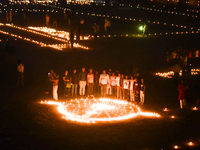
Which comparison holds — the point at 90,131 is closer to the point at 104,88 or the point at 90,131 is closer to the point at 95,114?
the point at 95,114

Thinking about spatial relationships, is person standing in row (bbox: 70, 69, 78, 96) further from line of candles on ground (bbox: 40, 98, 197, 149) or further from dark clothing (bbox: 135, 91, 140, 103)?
dark clothing (bbox: 135, 91, 140, 103)

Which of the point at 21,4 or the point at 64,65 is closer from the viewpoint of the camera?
the point at 64,65

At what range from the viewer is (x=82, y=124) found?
17812mm

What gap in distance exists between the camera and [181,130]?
17422 millimetres

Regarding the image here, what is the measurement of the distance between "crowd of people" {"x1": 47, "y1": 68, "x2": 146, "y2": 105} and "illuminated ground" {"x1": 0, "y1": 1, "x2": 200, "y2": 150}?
2.39 feet

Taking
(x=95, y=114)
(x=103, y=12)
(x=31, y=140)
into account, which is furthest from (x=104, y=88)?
(x=103, y=12)

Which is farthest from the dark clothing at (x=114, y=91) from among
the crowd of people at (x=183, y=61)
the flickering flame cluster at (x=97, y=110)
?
the crowd of people at (x=183, y=61)

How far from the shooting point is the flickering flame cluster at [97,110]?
18719 mm

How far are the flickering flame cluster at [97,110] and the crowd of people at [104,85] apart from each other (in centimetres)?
56

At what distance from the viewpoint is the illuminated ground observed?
15.7 m

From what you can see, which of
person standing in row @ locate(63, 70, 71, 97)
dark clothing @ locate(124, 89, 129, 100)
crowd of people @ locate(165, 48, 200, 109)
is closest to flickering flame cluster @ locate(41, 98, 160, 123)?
dark clothing @ locate(124, 89, 129, 100)

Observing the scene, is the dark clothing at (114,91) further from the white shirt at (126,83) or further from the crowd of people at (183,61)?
the crowd of people at (183,61)

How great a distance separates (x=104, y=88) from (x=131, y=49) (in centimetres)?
1369

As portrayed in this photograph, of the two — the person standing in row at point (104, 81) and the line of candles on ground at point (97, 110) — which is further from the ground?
the person standing in row at point (104, 81)
